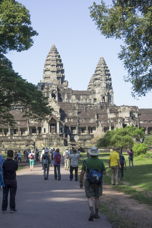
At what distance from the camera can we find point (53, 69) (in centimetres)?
12269

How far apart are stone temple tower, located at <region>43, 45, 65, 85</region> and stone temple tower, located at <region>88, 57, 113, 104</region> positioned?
11.9 m

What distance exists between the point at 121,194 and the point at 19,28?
18.5 meters

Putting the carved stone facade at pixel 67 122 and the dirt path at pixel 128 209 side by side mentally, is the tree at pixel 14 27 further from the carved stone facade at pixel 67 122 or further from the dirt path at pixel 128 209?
the carved stone facade at pixel 67 122

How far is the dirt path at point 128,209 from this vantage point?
32.2ft

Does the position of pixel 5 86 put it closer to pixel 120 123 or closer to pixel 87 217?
pixel 87 217

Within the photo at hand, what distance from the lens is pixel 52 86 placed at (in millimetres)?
114875

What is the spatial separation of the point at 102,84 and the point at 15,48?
3844 inches

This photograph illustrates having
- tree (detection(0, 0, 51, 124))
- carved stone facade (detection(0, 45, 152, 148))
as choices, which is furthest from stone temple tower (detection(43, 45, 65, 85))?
tree (detection(0, 0, 51, 124))

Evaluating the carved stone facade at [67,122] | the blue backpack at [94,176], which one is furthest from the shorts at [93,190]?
the carved stone facade at [67,122]

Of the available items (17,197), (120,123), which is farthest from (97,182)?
(120,123)

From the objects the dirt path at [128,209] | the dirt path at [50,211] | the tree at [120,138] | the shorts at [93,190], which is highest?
the tree at [120,138]

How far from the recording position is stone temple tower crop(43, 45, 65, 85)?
123m

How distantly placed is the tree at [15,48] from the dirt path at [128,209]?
58.7 feet

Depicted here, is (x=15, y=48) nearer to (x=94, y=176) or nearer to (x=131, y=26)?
(x=131, y=26)
